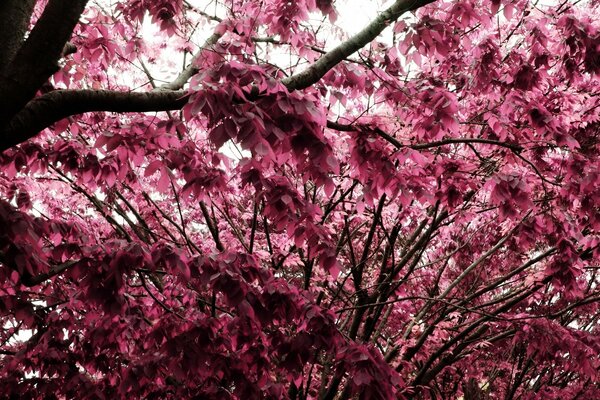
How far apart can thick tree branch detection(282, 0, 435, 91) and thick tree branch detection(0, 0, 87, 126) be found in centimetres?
115

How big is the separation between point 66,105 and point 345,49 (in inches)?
61.6

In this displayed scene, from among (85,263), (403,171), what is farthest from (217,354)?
(403,171)

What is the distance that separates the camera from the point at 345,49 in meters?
2.92

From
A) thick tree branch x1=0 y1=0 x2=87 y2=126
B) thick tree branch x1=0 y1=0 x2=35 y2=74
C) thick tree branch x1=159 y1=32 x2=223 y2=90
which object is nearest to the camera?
thick tree branch x1=0 y1=0 x2=87 y2=126

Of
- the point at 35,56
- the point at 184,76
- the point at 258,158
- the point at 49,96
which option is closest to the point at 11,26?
the point at 35,56

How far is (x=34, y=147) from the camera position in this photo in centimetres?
398

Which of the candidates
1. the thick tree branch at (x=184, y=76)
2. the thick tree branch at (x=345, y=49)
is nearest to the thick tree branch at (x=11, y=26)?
the thick tree branch at (x=184, y=76)

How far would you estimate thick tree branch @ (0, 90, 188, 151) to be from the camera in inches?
99.8

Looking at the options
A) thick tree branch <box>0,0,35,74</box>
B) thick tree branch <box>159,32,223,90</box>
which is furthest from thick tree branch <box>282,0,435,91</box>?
thick tree branch <box>0,0,35,74</box>

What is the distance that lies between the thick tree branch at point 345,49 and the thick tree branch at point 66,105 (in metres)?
0.67

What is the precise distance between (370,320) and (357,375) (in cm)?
265

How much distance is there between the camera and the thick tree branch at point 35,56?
244 centimetres

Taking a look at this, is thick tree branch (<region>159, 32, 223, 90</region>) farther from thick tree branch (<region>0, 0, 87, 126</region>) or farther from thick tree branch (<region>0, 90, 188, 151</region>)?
thick tree branch (<region>0, 0, 87, 126</region>)

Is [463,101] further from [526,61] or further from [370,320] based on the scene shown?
[370,320]
